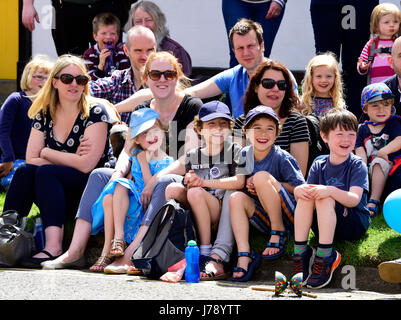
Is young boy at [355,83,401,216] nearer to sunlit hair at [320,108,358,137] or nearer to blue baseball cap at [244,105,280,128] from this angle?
sunlit hair at [320,108,358,137]

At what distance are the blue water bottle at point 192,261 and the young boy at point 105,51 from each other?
9.20 feet

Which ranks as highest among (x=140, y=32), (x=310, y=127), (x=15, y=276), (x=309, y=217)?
(x=140, y=32)

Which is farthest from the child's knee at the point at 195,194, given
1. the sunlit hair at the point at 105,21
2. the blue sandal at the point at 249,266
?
the sunlit hair at the point at 105,21

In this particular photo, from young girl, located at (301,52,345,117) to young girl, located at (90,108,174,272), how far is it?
132 cm

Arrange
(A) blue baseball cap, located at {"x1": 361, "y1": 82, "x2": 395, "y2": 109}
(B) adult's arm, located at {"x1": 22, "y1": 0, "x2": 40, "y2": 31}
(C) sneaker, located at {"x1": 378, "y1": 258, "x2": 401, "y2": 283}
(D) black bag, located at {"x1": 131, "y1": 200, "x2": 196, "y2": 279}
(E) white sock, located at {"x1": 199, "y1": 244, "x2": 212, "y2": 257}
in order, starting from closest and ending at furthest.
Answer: (C) sneaker, located at {"x1": 378, "y1": 258, "x2": 401, "y2": 283}
(D) black bag, located at {"x1": 131, "y1": 200, "x2": 196, "y2": 279}
(E) white sock, located at {"x1": 199, "y1": 244, "x2": 212, "y2": 257}
(A) blue baseball cap, located at {"x1": 361, "y1": 82, "x2": 395, "y2": 109}
(B) adult's arm, located at {"x1": 22, "y1": 0, "x2": 40, "y2": 31}

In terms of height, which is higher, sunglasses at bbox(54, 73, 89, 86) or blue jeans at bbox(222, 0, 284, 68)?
blue jeans at bbox(222, 0, 284, 68)

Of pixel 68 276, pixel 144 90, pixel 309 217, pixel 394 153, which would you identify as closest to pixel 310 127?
pixel 394 153

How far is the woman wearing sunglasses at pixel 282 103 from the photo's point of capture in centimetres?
575

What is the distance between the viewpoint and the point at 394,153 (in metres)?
6.03

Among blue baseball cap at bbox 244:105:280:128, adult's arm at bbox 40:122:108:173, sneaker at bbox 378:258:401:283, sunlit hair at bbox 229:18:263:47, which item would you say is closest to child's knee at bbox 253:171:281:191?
blue baseball cap at bbox 244:105:280:128

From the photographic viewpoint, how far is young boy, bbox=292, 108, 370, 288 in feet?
16.4

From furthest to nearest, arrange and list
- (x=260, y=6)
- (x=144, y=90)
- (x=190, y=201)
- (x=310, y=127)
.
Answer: (x=260, y=6), (x=144, y=90), (x=310, y=127), (x=190, y=201)
